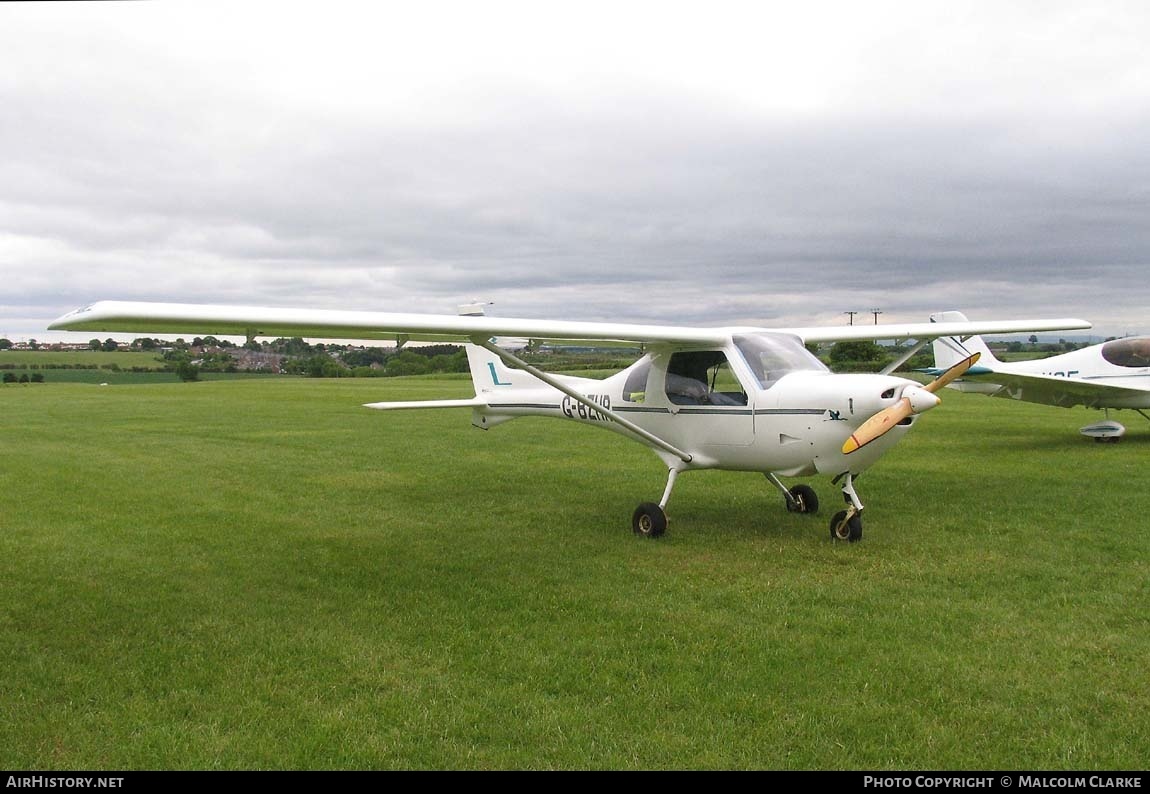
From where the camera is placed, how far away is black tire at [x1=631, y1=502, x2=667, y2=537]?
828 centimetres

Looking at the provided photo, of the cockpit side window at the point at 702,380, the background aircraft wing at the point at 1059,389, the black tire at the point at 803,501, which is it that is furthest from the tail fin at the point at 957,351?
the cockpit side window at the point at 702,380

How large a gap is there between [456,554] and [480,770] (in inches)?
160

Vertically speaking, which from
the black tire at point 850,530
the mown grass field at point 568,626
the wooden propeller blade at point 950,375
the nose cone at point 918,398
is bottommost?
the mown grass field at point 568,626

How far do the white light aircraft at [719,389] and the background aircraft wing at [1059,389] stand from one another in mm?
6688

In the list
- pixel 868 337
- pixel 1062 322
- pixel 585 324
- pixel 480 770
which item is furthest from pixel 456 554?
pixel 1062 322

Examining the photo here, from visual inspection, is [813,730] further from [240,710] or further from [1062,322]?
[1062,322]

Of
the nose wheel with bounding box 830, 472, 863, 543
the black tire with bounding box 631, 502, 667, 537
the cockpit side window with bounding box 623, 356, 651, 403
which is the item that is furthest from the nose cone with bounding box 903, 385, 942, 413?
the cockpit side window with bounding box 623, 356, 651, 403

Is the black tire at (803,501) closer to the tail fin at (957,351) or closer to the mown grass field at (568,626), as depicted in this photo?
the mown grass field at (568,626)

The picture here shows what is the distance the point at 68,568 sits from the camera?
7168 millimetres

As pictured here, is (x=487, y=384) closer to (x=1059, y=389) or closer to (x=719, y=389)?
(x=719, y=389)

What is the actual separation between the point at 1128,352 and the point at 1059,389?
2.16 m

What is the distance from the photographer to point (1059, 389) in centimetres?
1616

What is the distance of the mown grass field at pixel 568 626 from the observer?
155 inches
